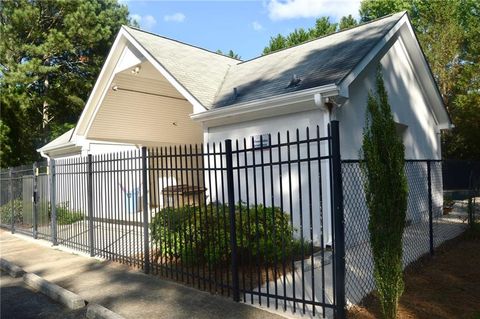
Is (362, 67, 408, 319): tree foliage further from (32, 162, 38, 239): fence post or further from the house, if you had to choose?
(32, 162, 38, 239): fence post

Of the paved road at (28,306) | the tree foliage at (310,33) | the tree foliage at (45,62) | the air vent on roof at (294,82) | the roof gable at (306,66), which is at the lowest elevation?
the paved road at (28,306)

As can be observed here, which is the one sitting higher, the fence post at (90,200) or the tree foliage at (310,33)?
the tree foliage at (310,33)

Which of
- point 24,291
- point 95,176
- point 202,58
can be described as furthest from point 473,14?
point 24,291

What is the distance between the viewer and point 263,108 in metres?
8.98

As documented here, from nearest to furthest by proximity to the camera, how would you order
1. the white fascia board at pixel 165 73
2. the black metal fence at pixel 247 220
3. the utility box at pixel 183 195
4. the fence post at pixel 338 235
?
the fence post at pixel 338 235 < the black metal fence at pixel 247 220 < the utility box at pixel 183 195 < the white fascia board at pixel 165 73

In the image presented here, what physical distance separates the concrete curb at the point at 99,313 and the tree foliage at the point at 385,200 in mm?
3324

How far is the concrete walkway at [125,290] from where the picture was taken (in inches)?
209

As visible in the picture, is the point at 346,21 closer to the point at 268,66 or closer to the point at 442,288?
A: the point at 268,66

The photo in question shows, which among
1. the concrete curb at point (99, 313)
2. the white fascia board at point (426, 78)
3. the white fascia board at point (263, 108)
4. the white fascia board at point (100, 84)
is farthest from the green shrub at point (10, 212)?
the white fascia board at point (426, 78)

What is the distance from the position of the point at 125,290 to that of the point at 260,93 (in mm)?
5616

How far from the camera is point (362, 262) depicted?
702 centimetres

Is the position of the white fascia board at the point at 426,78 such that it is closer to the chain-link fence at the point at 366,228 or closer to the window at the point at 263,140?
the chain-link fence at the point at 366,228

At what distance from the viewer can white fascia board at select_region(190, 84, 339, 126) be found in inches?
315

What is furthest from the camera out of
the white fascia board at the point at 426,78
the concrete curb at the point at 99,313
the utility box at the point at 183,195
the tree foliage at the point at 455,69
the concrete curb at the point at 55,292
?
the tree foliage at the point at 455,69
